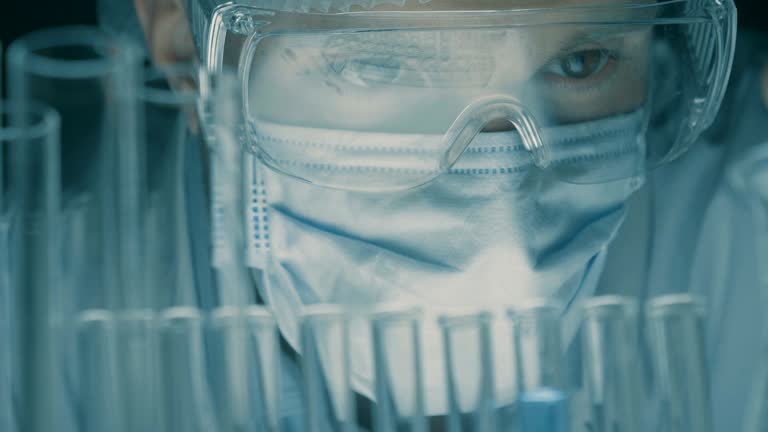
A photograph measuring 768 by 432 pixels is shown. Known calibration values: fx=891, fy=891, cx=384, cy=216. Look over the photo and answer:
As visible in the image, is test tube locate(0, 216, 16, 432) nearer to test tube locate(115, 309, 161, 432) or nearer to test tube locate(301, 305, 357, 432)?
test tube locate(115, 309, 161, 432)

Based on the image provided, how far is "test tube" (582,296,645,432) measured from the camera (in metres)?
0.59

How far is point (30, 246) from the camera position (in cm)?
58

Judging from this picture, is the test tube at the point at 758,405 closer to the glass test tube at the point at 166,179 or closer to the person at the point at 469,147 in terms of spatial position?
the person at the point at 469,147

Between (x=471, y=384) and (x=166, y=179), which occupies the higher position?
(x=166, y=179)

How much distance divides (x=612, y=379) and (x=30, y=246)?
40 centimetres

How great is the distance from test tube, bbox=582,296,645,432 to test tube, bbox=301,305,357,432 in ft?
0.53

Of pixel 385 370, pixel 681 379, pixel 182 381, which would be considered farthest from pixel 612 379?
pixel 182 381

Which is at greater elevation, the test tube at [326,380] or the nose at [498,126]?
the nose at [498,126]

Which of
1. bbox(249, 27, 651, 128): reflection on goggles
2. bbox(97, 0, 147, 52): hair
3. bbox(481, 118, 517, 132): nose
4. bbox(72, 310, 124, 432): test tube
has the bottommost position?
bbox(72, 310, 124, 432): test tube

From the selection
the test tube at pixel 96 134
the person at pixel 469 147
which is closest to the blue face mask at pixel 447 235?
the person at pixel 469 147

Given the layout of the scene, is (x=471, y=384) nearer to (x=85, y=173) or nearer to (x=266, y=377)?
(x=266, y=377)

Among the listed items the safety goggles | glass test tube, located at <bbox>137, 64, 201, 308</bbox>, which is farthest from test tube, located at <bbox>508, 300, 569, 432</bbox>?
glass test tube, located at <bbox>137, 64, 201, 308</bbox>

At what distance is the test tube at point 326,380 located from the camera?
1.96 feet

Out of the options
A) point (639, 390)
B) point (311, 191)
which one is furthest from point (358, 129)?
point (639, 390)
